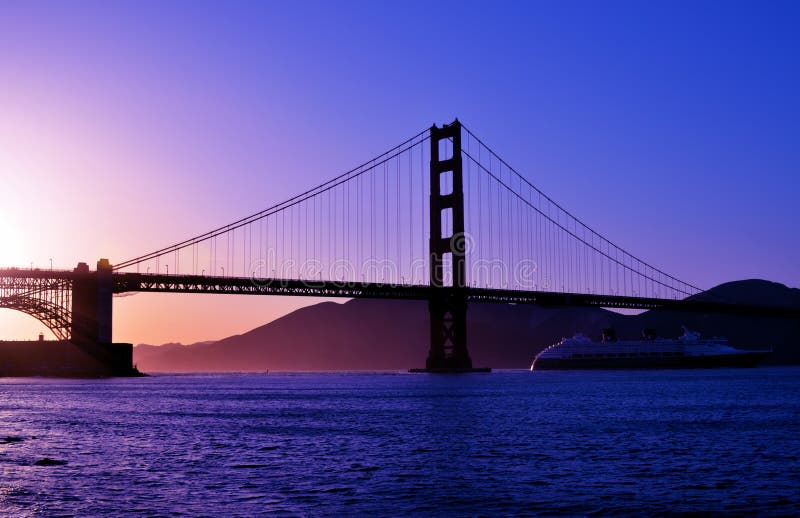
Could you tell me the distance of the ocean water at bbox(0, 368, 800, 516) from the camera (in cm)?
2125

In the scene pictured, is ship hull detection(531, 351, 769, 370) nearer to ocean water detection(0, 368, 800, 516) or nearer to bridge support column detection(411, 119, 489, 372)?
bridge support column detection(411, 119, 489, 372)

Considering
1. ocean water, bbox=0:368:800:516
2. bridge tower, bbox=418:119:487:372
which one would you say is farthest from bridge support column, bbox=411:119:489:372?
ocean water, bbox=0:368:800:516

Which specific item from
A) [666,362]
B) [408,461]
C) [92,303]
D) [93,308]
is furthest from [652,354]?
[408,461]

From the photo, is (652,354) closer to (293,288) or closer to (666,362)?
(666,362)

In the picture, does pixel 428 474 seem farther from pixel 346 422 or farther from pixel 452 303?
pixel 452 303

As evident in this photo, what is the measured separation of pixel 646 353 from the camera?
150 m

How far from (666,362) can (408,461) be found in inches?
4983

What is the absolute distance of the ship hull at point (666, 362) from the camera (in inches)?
5802

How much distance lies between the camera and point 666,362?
5832 inches

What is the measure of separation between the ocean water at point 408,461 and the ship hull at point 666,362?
97.1 meters

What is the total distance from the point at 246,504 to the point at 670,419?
27987 mm

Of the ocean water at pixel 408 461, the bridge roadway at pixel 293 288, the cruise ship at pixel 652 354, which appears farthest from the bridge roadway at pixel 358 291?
the ocean water at pixel 408 461

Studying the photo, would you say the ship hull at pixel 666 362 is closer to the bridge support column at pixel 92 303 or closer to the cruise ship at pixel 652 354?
the cruise ship at pixel 652 354

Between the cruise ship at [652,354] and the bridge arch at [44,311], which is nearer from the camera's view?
the bridge arch at [44,311]
